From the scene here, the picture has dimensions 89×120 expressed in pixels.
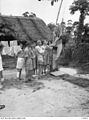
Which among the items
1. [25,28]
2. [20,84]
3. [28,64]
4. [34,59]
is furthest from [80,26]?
[20,84]

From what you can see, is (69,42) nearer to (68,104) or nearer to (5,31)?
(5,31)

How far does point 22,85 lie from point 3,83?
77cm

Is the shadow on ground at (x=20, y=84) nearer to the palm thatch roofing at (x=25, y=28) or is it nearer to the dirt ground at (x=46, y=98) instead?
the dirt ground at (x=46, y=98)

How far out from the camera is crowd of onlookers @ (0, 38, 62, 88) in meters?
9.38

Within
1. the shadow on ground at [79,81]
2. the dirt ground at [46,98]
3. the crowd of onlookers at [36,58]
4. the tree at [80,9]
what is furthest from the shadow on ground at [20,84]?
the tree at [80,9]

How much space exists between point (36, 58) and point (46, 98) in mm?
3200

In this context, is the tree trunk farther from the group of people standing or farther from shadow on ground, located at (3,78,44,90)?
→ shadow on ground, located at (3,78,44,90)

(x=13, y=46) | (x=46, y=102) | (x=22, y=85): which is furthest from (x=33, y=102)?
(x=13, y=46)

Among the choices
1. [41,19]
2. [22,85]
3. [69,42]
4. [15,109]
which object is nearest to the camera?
[15,109]

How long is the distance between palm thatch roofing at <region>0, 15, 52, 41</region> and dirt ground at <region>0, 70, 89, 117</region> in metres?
4.71

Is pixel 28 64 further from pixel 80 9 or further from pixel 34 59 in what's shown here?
pixel 80 9

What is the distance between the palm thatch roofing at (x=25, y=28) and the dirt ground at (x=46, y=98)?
15.4 ft

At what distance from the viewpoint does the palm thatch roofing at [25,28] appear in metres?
13.7

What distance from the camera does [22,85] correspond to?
8.68 m
